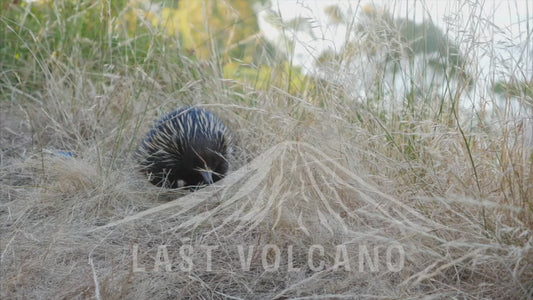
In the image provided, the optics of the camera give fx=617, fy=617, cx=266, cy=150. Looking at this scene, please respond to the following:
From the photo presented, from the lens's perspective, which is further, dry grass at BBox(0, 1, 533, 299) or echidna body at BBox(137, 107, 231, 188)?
echidna body at BBox(137, 107, 231, 188)

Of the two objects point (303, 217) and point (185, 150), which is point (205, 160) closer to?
point (185, 150)

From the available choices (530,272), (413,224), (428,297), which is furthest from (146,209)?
(530,272)

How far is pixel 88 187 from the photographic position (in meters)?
2.92

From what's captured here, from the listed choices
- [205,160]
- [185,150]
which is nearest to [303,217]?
[205,160]

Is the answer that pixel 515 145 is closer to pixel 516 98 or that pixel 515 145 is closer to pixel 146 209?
pixel 516 98

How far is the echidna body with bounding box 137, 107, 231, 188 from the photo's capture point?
3.17m

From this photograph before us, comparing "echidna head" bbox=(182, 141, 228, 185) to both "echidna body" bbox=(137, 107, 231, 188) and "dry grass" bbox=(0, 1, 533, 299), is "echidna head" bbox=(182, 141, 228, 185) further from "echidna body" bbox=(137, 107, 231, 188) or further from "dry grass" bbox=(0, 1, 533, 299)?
"dry grass" bbox=(0, 1, 533, 299)

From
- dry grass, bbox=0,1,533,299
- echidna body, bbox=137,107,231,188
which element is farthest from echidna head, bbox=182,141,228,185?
dry grass, bbox=0,1,533,299

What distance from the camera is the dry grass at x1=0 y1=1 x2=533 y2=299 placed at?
6.48 feet

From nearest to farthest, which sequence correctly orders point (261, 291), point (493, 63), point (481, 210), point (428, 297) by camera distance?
point (428, 297) < point (481, 210) < point (261, 291) < point (493, 63)

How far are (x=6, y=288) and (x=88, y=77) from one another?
7.43 ft

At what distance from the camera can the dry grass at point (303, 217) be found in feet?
6.48

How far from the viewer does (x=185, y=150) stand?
322cm

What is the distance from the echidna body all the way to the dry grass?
120 millimetres
